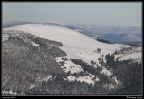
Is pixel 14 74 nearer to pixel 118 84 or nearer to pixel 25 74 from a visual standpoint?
pixel 25 74

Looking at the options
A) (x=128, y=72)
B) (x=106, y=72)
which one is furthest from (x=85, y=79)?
(x=128, y=72)

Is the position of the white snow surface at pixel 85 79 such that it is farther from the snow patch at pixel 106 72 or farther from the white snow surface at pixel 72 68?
the snow patch at pixel 106 72

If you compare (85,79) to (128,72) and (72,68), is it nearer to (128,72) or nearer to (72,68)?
(72,68)

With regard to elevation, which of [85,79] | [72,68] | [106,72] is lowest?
[106,72]

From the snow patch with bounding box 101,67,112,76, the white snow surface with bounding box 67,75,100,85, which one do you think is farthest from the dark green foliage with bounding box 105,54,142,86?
the white snow surface with bounding box 67,75,100,85

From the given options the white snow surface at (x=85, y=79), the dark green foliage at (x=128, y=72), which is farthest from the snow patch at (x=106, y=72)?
the white snow surface at (x=85, y=79)

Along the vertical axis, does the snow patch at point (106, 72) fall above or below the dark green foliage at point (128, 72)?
below

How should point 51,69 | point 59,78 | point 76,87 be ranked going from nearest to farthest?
point 76,87 < point 59,78 < point 51,69

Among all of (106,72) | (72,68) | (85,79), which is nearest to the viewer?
(85,79)

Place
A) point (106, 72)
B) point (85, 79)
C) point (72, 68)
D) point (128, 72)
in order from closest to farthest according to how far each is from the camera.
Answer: point (85, 79) → point (128, 72) → point (106, 72) → point (72, 68)

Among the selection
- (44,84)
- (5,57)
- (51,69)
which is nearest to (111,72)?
(51,69)

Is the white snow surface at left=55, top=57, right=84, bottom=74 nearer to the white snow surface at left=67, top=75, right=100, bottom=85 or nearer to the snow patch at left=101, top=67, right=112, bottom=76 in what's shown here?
the white snow surface at left=67, top=75, right=100, bottom=85
